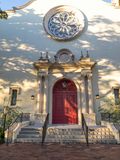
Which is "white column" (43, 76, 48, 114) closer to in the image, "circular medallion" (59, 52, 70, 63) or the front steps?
"circular medallion" (59, 52, 70, 63)

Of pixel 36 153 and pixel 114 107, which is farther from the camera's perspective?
pixel 114 107

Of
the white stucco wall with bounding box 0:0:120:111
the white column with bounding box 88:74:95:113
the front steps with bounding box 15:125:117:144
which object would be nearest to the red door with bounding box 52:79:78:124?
the white column with bounding box 88:74:95:113

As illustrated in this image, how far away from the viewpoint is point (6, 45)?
52.5ft

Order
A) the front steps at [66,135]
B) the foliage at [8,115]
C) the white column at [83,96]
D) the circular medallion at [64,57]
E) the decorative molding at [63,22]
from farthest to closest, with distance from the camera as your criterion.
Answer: the decorative molding at [63,22] → the circular medallion at [64,57] → the white column at [83,96] → the foliage at [8,115] → the front steps at [66,135]

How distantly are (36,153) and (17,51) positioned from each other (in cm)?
1006

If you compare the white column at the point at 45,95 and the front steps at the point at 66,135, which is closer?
the front steps at the point at 66,135

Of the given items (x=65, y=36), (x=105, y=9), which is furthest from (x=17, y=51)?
(x=105, y=9)

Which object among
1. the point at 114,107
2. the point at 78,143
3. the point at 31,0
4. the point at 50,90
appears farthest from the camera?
the point at 31,0

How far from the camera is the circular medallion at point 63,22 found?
640 inches

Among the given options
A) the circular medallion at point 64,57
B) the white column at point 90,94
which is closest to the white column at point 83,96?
the white column at point 90,94

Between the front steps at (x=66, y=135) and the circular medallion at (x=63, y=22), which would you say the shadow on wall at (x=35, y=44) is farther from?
the front steps at (x=66, y=135)

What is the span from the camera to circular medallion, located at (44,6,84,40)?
53.4ft

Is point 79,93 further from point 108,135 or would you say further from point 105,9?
point 105,9

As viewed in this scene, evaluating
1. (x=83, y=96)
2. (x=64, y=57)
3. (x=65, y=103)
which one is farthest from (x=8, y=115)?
(x=64, y=57)
